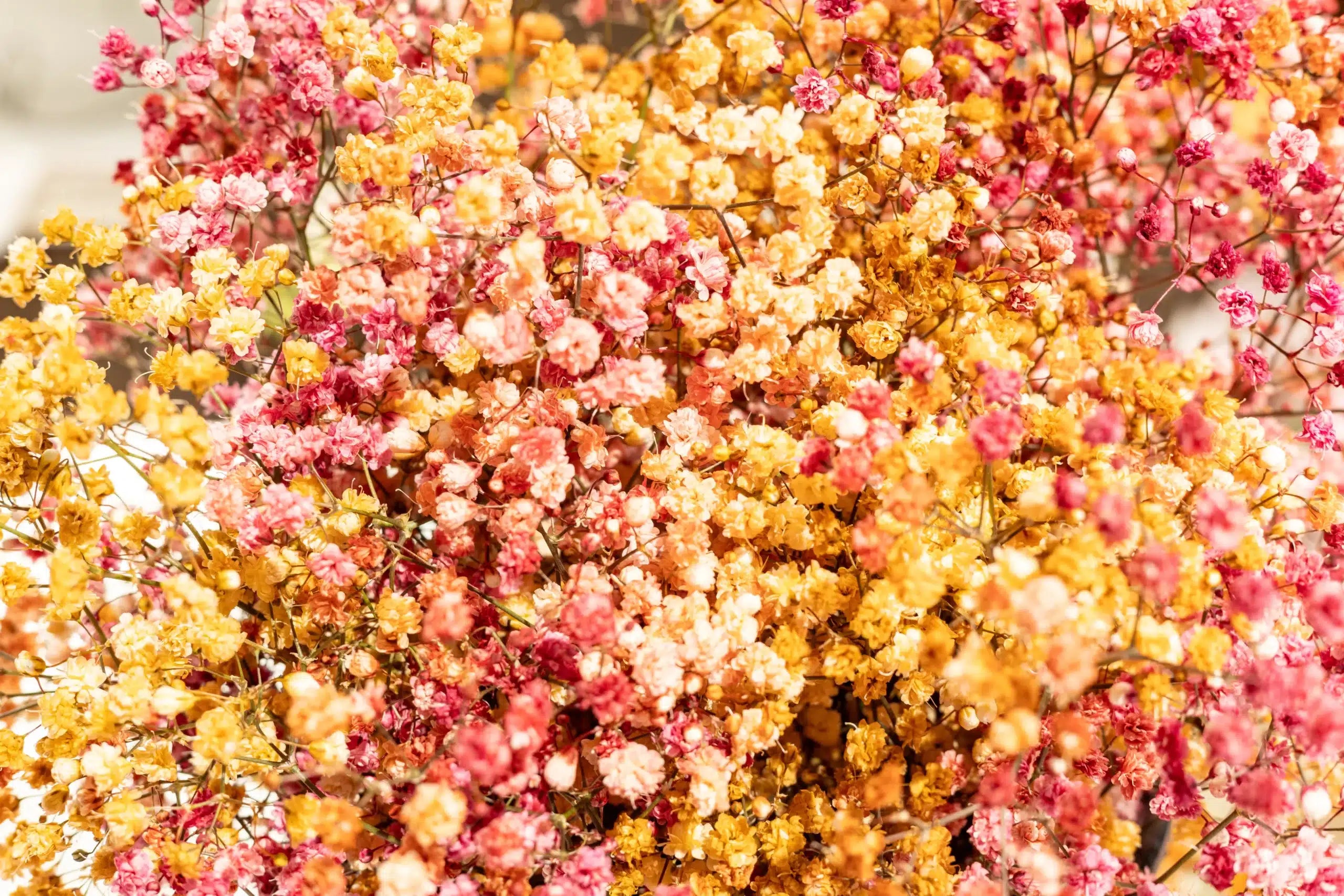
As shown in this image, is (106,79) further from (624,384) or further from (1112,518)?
(1112,518)

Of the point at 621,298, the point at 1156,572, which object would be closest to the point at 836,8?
the point at 621,298

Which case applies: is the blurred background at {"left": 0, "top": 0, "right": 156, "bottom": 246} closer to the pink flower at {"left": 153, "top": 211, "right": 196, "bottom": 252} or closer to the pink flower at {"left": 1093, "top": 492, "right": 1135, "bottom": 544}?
the pink flower at {"left": 153, "top": 211, "right": 196, "bottom": 252}

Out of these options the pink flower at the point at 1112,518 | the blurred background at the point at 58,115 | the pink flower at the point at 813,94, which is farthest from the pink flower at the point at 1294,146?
the blurred background at the point at 58,115

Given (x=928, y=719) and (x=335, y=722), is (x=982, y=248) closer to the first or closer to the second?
(x=928, y=719)

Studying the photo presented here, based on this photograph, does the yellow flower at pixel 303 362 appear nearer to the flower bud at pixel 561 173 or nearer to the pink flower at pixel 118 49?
the flower bud at pixel 561 173

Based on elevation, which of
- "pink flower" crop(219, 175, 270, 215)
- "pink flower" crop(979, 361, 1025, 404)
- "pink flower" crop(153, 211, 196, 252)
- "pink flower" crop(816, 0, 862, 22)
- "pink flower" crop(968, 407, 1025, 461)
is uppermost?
"pink flower" crop(816, 0, 862, 22)

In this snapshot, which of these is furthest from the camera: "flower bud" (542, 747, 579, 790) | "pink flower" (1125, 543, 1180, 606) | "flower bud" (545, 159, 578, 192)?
"flower bud" (545, 159, 578, 192)

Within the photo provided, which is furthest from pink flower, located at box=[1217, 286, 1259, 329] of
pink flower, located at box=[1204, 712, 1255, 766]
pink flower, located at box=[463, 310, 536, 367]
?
pink flower, located at box=[463, 310, 536, 367]
